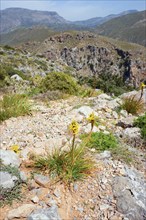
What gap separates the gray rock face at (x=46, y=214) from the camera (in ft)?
13.2

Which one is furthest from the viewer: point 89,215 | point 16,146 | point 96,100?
point 96,100

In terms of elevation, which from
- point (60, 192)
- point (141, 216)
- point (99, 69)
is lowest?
point (99, 69)

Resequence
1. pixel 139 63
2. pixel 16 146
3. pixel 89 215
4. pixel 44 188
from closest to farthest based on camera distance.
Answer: pixel 89 215, pixel 44 188, pixel 16 146, pixel 139 63

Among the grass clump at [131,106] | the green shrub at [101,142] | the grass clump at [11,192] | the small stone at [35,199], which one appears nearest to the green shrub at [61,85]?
the grass clump at [131,106]

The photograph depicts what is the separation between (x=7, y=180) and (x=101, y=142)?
215 centimetres

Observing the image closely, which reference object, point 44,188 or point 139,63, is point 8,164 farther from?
point 139,63

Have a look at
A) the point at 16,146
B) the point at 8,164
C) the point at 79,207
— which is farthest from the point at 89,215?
the point at 16,146

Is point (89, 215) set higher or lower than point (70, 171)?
lower

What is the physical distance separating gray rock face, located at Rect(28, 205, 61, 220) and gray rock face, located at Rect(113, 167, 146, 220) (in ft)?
3.14

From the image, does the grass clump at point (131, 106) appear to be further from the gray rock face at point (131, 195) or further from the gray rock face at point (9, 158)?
the gray rock face at point (9, 158)

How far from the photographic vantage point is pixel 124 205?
14.7ft

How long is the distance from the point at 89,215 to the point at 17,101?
4421mm

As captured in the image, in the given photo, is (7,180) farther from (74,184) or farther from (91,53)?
(91,53)

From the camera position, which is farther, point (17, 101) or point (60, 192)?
point (17, 101)
